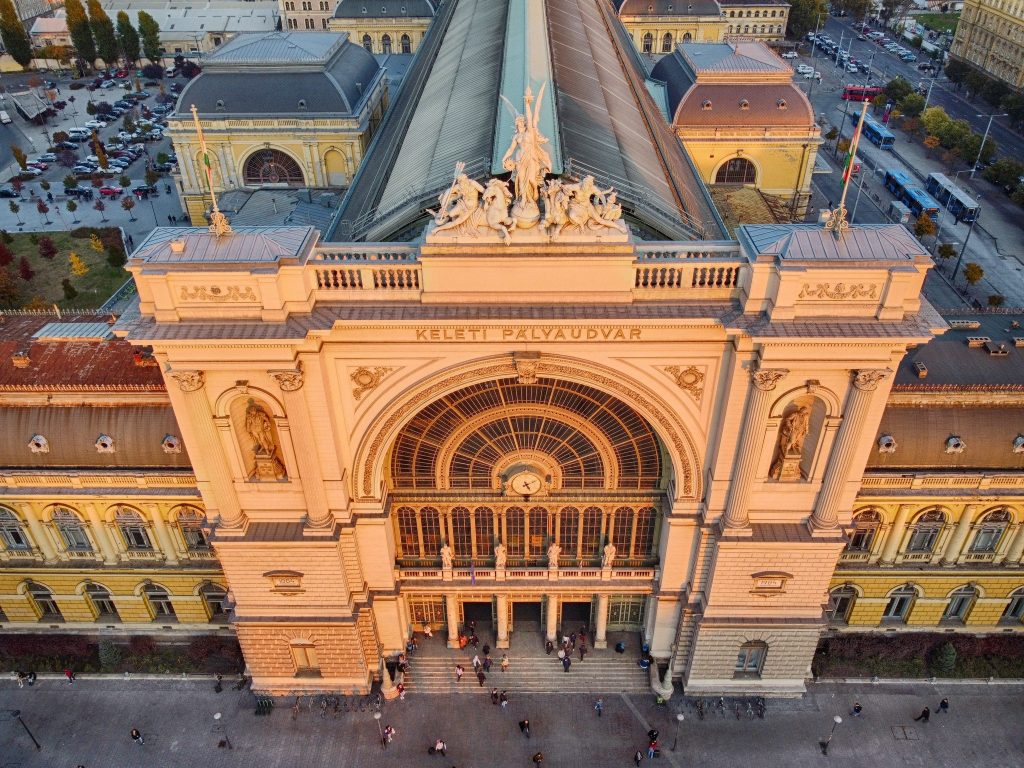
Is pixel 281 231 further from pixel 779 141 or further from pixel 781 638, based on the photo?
pixel 779 141

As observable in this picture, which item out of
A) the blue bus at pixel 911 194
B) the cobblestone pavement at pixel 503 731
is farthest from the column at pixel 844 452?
the blue bus at pixel 911 194

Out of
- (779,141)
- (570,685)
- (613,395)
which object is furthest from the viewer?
(779,141)

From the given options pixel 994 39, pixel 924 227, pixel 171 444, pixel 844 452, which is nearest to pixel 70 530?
pixel 171 444

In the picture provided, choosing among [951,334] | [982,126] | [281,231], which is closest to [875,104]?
[982,126]

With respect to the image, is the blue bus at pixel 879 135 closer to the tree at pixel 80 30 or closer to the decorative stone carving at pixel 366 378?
the decorative stone carving at pixel 366 378

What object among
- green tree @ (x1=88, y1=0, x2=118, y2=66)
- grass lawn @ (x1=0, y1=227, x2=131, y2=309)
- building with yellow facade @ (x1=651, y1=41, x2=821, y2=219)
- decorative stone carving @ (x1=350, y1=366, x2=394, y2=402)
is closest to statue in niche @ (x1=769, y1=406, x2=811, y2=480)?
decorative stone carving @ (x1=350, y1=366, x2=394, y2=402)
